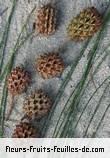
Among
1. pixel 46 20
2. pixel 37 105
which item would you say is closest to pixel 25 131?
pixel 37 105

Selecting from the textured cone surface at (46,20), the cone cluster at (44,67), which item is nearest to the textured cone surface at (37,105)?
the cone cluster at (44,67)

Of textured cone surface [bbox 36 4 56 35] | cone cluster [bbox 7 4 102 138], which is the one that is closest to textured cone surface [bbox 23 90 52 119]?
cone cluster [bbox 7 4 102 138]

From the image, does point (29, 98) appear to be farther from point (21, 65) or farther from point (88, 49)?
point (88, 49)

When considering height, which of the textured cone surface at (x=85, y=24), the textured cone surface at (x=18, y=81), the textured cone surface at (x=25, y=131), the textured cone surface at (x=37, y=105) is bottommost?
the textured cone surface at (x=25, y=131)

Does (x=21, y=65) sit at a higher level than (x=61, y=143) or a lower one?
higher

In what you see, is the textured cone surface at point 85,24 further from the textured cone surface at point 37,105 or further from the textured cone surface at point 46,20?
the textured cone surface at point 37,105

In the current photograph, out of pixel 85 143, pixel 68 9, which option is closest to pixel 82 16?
pixel 68 9

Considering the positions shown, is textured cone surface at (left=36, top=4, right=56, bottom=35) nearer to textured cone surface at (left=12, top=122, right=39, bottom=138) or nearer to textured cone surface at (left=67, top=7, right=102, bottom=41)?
textured cone surface at (left=67, top=7, right=102, bottom=41)

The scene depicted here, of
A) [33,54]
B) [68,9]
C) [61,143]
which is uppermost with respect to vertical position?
[68,9]
